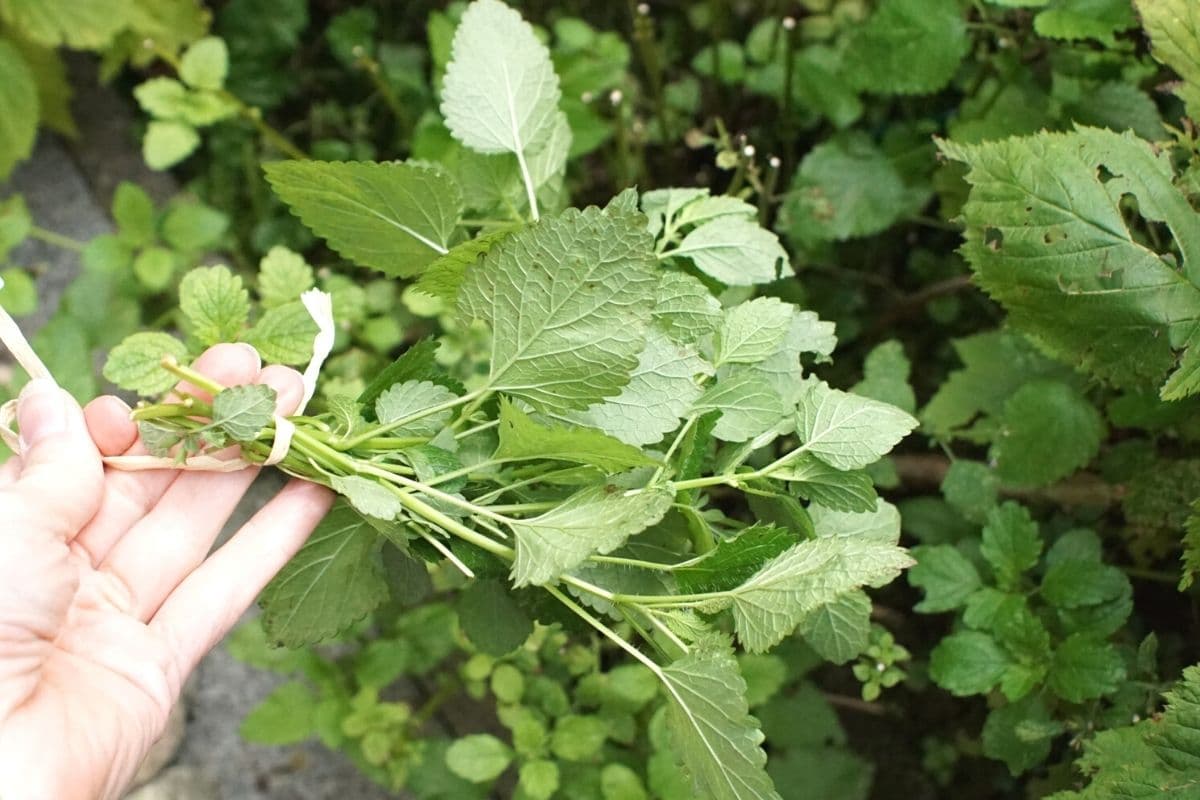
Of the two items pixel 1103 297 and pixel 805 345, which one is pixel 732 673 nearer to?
pixel 805 345

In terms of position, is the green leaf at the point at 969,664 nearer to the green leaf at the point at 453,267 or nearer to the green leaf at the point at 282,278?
the green leaf at the point at 453,267

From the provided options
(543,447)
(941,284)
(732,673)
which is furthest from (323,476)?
(941,284)

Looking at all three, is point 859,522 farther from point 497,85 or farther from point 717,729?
point 497,85

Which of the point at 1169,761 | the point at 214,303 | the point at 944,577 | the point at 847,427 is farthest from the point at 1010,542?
the point at 214,303

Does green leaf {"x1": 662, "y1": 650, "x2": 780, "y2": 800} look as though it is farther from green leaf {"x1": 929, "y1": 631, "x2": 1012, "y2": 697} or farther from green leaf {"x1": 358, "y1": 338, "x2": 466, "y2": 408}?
green leaf {"x1": 929, "y1": 631, "x2": 1012, "y2": 697}

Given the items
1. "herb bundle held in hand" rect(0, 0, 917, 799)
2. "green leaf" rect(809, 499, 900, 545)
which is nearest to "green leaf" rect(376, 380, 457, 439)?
"herb bundle held in hand" rect(0, 0, 917, 799)

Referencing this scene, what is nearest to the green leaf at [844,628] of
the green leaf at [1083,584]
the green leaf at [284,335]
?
the green leaf at [1083,584]

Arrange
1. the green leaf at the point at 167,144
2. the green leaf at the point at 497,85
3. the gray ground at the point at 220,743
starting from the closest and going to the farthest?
the green leaf at the point at 497,85, the green leaf at the point at 167,144, the gray ground at the point at 220,743
